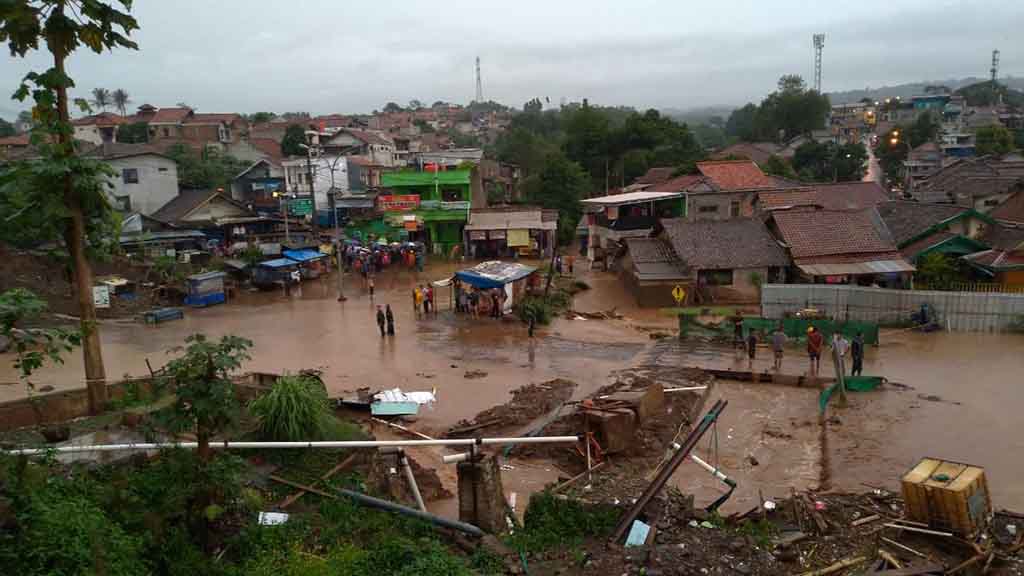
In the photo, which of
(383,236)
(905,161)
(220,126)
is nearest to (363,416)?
(383,236)

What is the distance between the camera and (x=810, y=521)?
880cm

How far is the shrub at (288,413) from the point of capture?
34.9 ft

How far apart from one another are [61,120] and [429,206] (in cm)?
3190

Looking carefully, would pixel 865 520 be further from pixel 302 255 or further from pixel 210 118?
pixel 210 118

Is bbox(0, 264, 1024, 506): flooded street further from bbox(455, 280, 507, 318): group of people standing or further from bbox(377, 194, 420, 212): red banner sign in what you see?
bbox(377, 194, 420, 212): red banner sign

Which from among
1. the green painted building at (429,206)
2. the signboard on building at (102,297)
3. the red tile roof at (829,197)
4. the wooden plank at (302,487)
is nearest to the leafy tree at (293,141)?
the green painted building at (429,206)

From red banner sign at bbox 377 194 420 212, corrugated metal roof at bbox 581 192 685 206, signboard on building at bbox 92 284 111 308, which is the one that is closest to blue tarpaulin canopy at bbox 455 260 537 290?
corrugated metal roof at bbox 581 192 685 206

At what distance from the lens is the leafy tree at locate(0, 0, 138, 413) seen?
10641 millimetres

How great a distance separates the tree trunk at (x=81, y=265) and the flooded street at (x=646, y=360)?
581cm

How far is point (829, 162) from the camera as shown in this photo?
2739 inches

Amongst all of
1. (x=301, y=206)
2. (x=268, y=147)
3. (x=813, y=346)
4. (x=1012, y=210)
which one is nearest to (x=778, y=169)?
(x=1012, y=210)

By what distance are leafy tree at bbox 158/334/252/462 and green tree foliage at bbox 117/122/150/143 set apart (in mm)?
68339

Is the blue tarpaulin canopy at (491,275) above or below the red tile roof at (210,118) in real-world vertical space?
below

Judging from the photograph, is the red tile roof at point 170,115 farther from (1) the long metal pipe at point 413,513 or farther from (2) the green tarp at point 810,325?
(1) the long metal pipe at point 413,513
